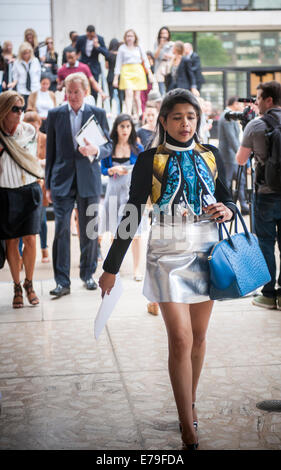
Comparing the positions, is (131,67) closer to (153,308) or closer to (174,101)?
(153,308)

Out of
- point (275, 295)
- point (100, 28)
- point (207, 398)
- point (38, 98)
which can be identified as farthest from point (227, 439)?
point (100, 28)

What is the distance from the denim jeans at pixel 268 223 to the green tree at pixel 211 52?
6.88 metres

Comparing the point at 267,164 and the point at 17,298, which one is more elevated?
the point at 267,164

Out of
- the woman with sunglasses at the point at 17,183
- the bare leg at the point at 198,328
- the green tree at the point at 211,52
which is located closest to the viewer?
the bare leg at the point at 198,328

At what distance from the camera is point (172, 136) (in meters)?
3.37

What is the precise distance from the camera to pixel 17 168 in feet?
21.1

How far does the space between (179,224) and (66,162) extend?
388 cm

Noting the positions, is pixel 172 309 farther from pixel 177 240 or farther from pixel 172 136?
pixel 172 136

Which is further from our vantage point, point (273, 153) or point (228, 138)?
point (228, 138)

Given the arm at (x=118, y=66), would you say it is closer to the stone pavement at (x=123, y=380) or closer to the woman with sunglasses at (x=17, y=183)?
the woman with sunglasses at (x=17, y=183)

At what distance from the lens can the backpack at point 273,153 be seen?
590 centimetres

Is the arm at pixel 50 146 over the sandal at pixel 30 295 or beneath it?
over

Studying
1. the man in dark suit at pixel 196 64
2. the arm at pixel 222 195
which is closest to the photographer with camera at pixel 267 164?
the arm at pixel 222 195

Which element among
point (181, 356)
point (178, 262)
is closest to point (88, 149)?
point (178, 262)
